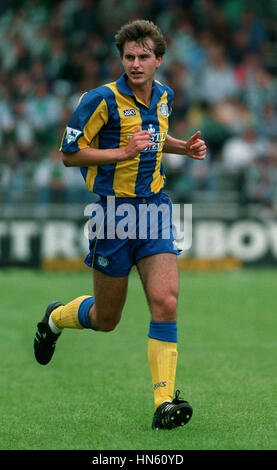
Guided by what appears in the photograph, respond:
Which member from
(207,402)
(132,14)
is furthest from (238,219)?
(207,402)

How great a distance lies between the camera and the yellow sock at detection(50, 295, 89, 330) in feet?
19.5

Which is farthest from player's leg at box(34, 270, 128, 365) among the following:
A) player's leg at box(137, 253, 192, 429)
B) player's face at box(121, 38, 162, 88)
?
player's face at box(121, 38, 162, 88)

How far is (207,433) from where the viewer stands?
4.85 metres

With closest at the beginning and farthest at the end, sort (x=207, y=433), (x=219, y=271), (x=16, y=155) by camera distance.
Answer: (x=207, y=433), (x=219, y=271), (x=16, y=155)

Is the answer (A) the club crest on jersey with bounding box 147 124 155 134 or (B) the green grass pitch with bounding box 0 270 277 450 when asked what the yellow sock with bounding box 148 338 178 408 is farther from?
(A) the club crest on jersey with bounding box 147 124 155 134

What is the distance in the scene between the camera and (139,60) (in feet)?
17.1

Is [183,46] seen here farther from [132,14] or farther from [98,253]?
[98,253]

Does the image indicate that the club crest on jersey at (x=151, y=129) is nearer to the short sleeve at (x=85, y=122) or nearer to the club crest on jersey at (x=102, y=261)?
the short sleeve at (x=85, y=122)

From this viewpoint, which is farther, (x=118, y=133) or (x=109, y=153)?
(x=118, y=133)

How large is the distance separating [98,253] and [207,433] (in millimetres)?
1318

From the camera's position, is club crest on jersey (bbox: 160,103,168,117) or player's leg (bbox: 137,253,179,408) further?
club crest on jersey (bbox: 160,103,168,117)

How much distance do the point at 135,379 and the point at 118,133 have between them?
2.11 meters
